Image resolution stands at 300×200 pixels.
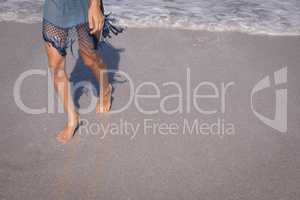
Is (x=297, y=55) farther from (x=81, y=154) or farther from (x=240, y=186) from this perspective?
(x=81, y=154)

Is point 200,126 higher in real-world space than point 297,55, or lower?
lower

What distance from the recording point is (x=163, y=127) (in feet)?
11.6

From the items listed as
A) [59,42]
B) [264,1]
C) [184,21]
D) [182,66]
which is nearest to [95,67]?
[59,42]

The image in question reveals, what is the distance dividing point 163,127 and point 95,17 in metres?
1.19

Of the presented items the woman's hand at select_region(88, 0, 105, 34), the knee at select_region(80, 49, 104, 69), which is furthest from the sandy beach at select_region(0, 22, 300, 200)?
the woman's hand at select_region(88, 0, 105, 34)

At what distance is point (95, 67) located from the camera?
3.42 m

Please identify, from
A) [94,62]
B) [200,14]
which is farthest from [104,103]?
[200,14]

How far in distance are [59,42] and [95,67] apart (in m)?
0.57

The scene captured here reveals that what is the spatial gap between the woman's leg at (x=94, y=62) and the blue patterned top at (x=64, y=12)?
0.12 metres

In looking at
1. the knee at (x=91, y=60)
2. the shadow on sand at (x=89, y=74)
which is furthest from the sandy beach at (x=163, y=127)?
the knee at (x=91, y=60)

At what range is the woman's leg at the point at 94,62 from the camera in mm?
3123

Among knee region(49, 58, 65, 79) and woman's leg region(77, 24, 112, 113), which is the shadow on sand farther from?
knee region(49, 58, 65, 79)

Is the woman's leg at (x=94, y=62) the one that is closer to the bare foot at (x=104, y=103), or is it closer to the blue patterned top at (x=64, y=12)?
the bare foot at (x=104, y=103)

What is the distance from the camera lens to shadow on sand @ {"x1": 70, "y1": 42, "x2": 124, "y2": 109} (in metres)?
4.02
